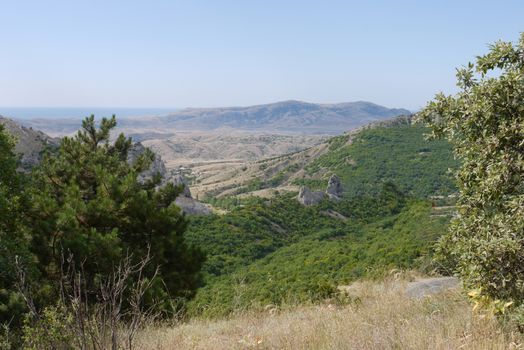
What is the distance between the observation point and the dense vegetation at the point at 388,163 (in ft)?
332

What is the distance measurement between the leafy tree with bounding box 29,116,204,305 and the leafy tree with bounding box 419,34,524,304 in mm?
6192

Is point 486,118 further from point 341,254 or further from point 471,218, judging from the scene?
point 341,254

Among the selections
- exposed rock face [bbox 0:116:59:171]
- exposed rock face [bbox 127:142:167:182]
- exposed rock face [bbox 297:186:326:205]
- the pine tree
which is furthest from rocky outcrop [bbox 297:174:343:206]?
the pine tree

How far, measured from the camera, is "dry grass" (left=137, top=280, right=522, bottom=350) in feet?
14.2

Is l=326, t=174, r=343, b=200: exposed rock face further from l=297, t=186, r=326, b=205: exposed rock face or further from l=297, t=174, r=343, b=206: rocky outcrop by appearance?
l=297, t=186, r=326, b=205: exposed rock face

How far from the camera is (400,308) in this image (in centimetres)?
621

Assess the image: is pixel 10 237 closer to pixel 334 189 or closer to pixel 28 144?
pixel 28 144

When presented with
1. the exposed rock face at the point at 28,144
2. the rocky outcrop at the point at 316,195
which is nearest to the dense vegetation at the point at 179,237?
the rocky outcrop at the point at 316,195

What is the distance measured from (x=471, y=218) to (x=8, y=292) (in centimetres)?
792

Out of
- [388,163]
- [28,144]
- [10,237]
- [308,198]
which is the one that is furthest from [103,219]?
[388,163]

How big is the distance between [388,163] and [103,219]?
11130cm

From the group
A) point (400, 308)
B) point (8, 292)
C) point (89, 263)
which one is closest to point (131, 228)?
point (89, 263)

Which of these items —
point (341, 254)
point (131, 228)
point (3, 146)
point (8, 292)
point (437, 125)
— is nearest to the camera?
point (437, 125)

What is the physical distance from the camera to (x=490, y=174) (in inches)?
193
